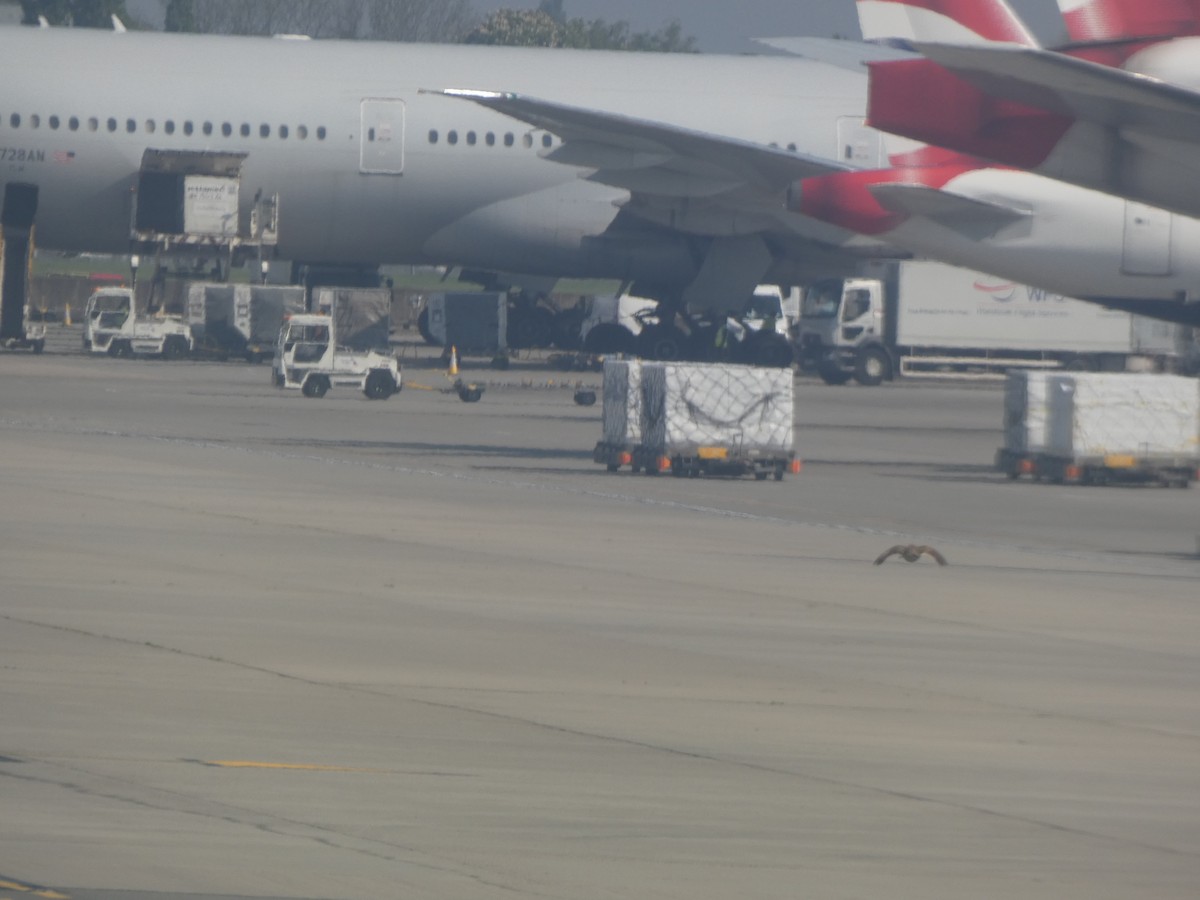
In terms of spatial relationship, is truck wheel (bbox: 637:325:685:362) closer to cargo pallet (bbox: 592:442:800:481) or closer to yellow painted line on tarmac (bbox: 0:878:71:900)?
cargo pallet (bbox: 592:442:800:481)

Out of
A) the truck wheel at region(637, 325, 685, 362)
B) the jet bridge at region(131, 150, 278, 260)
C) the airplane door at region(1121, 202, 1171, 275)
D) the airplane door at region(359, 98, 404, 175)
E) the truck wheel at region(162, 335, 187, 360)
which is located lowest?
the truck wheel at region(162, 335, 187, 360)

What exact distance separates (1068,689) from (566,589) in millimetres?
4630

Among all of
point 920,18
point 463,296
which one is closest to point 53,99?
point 463,296

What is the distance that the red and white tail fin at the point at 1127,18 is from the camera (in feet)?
78.2

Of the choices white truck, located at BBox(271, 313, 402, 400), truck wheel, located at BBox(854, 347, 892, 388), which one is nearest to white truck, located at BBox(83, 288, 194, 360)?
white truck, located at BBox(271, 313, 402, 400)

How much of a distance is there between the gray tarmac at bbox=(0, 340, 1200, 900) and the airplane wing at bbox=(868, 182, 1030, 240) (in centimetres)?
670

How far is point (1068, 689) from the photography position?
1232 centimetres

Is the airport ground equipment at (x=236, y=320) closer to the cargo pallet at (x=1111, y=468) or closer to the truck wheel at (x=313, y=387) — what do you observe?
the truck wheel at (x=313, y=387)

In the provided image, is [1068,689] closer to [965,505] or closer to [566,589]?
[566,589]

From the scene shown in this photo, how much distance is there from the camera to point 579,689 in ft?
38.8

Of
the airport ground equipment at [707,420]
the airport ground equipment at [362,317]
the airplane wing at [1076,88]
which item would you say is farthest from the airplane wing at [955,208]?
the airport ground equipment at [362,317]

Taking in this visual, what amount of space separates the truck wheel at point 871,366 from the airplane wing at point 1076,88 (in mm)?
28805

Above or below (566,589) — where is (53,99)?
above

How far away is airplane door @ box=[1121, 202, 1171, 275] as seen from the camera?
98.1 feet
